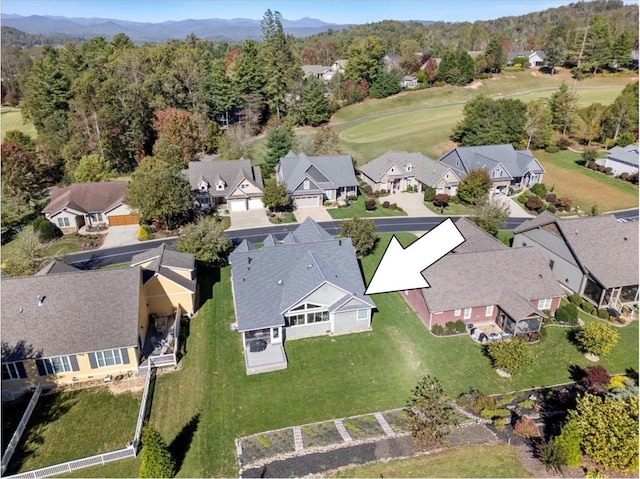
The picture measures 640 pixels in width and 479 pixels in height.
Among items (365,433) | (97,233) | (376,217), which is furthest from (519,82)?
(365,433)

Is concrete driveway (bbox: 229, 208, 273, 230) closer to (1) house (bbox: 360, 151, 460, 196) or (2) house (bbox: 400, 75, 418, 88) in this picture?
(1) house (bbox: 360, 151, 460, 196)

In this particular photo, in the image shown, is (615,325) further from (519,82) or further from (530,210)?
(519,82)

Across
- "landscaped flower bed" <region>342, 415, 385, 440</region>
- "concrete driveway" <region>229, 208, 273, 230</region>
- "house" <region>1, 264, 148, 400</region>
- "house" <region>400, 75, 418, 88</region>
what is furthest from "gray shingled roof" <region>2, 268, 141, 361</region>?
"house" <region>400, 75, 418, 88</region>

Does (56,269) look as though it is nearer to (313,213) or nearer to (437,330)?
(437,330)

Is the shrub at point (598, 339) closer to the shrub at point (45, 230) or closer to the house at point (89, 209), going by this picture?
the house at point (89, 209)

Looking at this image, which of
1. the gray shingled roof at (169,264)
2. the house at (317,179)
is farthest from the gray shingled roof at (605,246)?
the gray shingled roof at (169,264)

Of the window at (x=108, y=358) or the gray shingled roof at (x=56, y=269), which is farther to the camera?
the gray shingled roof at (x=56, y=269)
